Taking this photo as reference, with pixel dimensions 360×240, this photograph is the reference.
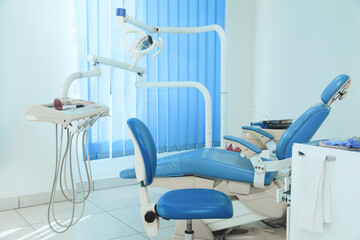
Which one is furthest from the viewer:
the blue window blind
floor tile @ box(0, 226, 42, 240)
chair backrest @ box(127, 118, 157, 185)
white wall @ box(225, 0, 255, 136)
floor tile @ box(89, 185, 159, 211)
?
white wall @ box(225, 0, 255, 136)

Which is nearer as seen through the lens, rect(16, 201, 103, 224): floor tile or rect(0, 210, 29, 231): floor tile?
rect(0, 210, 29, 231): floor tile

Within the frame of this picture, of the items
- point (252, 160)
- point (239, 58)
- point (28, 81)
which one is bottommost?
point (252, 160)

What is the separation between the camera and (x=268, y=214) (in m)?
2.11

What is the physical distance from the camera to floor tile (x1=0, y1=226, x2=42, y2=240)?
2326 mm

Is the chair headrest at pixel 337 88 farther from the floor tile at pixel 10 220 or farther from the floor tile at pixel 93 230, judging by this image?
the floor tile at pixel 10 220

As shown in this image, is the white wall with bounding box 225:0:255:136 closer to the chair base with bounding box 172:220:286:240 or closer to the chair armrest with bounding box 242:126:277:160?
the chair armrest with bounding box 242:126:277:160

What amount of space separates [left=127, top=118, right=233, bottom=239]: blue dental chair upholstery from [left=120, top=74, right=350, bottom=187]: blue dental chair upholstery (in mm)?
330

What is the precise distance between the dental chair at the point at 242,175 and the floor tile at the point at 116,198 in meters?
0.85

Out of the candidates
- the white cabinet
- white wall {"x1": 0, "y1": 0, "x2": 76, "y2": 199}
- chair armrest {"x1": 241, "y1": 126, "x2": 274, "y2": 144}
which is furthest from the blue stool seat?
white wall {"x1": 0, "y1": 0, "x2": 76, "y2": 199}

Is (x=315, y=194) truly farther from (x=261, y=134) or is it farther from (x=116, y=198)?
(x=116, y=198)

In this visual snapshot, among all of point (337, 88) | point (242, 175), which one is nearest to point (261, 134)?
point (242, 175)

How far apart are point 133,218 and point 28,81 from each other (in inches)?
54.6

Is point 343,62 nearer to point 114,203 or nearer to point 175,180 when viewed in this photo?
point 175,180

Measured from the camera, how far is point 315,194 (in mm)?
1395
